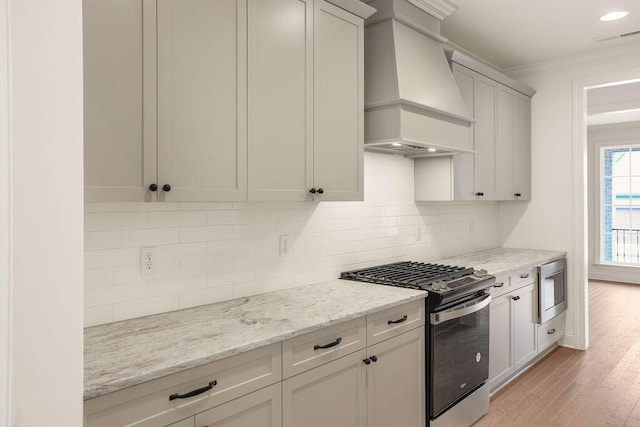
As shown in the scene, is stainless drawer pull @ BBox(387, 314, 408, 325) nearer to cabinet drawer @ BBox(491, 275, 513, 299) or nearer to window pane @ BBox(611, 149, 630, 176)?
cabinet drawer @ BBox(491, 275, 513, 299)

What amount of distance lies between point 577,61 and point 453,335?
321cm

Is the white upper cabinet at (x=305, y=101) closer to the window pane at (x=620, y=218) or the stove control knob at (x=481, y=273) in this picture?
the stove control knob at (x=481, y=273)

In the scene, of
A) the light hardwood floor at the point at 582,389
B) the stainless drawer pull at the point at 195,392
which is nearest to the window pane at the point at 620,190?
the light hardwood floor at the point at 582,389

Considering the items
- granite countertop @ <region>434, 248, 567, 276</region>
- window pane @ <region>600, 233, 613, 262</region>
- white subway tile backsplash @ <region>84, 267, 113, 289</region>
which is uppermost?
white subway tile backsplash @ <region>84, 267, 113, 289</region>

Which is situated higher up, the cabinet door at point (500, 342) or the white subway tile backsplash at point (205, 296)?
the white subway tile backsplash at point (205, 296)

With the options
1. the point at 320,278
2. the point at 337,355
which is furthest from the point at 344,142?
the point at 337,355

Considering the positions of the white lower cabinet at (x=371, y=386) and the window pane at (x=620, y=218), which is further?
the window pane at (x=620, y=218)

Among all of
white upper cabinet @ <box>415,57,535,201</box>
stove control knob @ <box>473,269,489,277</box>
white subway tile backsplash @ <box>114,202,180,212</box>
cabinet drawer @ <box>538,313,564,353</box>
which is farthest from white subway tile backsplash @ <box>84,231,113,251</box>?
cabinet drawer @ <box>538,313,564,353</box>

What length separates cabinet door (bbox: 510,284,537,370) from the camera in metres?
3.67

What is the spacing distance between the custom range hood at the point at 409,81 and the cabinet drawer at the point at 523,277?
117 cm

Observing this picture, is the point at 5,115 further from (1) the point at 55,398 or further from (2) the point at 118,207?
(2) the point at 118,207

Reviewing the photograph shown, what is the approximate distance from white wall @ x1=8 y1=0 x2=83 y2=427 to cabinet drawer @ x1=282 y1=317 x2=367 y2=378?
106cm

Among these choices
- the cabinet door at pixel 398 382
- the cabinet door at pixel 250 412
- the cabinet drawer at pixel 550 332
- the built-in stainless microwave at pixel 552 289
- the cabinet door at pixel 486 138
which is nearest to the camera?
the cabinet door at pixel 250 412

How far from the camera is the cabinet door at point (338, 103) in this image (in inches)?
94.0
